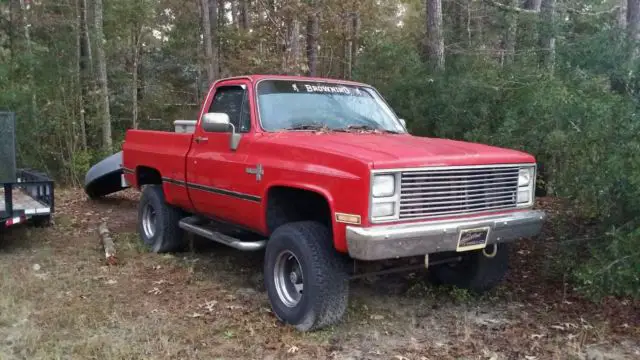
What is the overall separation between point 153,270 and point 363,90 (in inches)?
118

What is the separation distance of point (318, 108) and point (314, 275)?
1.89m

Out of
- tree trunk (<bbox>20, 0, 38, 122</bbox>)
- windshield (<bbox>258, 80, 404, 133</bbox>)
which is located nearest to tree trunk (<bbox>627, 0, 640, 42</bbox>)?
windshield (<bbox>258, 80, 404, 133</bbox>)

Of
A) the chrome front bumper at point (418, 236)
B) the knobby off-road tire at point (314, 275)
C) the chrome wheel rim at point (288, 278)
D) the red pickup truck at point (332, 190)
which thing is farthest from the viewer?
the chrome wheel rim at point (288, 278)

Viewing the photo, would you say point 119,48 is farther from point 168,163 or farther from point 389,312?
point 389,312

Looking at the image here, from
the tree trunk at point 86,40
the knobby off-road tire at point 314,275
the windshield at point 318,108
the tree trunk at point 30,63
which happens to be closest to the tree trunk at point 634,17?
the windshield at point 318,108

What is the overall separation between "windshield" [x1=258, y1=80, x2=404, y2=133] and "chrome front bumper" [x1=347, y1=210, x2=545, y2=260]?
161 centimetres

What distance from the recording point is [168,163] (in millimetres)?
6543

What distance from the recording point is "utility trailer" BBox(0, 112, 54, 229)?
21.7ft

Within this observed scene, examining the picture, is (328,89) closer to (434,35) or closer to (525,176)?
(525,176)

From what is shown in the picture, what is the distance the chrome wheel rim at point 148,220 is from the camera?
7312 mm

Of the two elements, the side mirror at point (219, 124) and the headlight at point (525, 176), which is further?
the side mirror at point (219, 124)

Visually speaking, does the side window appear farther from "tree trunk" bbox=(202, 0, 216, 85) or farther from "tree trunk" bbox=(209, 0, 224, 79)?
"tree trunk" bbox=(209, 0, 224, 79)

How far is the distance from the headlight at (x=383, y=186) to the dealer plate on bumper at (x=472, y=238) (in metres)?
0.66

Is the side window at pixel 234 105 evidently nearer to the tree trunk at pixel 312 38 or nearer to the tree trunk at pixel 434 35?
the tree trunk at pixel 434 35
